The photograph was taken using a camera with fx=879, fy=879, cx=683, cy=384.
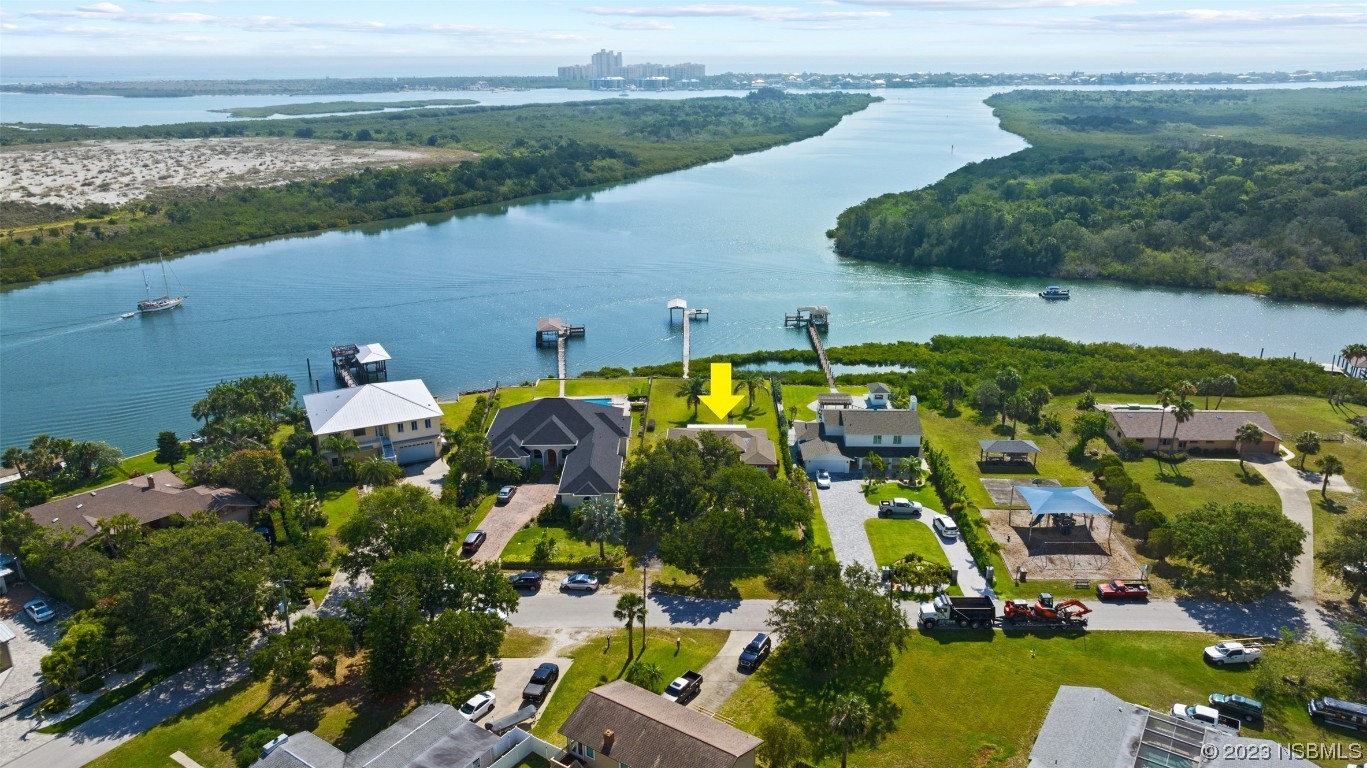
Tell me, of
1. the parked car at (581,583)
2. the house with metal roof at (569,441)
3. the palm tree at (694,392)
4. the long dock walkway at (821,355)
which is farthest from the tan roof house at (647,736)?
the long dock walkway at (821,355)

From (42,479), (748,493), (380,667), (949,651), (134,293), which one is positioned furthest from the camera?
(134,293)

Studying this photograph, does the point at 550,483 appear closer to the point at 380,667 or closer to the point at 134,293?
the point at 380,667

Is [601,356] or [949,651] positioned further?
[601,356]

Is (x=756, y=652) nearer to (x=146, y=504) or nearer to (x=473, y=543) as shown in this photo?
(x=473, y=543)

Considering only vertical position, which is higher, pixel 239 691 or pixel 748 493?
pixel 748 493

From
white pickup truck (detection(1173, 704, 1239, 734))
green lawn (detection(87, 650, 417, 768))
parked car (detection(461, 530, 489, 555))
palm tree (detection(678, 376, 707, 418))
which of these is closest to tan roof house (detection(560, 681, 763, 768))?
green lawn (detection(87, 650, 417, 768))

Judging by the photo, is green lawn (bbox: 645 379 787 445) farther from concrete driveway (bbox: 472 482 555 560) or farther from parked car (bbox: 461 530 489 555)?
parked car (bbox: 461 530 489 555)

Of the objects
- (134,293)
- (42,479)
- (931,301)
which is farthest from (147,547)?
(931,301)

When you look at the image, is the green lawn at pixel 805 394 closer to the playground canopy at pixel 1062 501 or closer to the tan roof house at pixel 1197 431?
the playground canopy at pixel 1062 501

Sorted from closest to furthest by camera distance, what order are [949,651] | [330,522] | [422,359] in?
1. [949,651]
2. [330,522]
3. [422,359]
